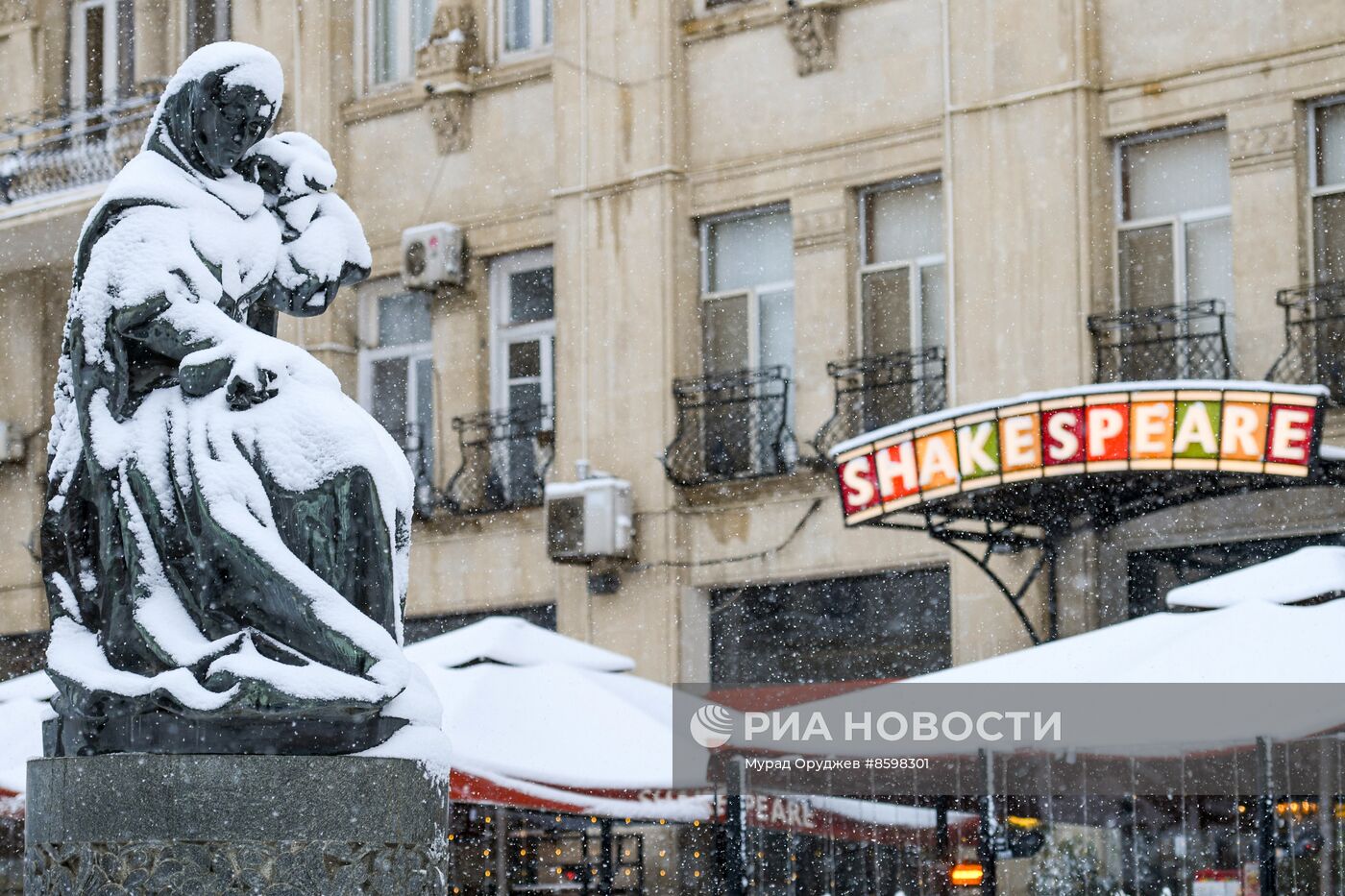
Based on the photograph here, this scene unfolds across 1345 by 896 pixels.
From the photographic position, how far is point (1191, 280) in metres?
16.5

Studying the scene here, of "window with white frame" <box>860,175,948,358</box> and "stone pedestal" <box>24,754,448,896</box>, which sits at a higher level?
"window with white frame" <box>860,175,948,358</box>

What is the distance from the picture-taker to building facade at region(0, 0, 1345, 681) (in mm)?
16266

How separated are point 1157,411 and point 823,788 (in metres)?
3.91

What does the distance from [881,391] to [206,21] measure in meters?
8.65

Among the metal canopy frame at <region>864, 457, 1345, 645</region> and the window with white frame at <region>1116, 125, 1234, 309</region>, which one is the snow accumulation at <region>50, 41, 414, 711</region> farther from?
the window with white frame at <region>1116, 125, 1234, 309</region>

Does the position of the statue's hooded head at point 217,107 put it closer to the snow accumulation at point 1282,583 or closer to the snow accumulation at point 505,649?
the snow accumulation at point 1282,583

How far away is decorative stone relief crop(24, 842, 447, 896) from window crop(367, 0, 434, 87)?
1651 centimetres

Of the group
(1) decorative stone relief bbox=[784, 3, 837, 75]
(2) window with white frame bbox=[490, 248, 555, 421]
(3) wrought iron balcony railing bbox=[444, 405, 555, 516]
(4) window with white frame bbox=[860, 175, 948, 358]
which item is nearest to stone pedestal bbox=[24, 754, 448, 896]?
(4) window with white frame bbox=[860, 175, 948, 358]

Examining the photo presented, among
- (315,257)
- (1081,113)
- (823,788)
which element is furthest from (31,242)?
(315,257)

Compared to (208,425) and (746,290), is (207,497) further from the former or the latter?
(746,290)

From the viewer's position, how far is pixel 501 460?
2016cm

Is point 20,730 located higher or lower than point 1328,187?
lower

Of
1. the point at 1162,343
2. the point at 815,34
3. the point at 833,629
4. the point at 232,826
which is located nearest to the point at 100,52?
the point at 815,34

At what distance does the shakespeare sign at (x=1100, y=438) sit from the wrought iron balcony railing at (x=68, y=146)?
31.8 feet
